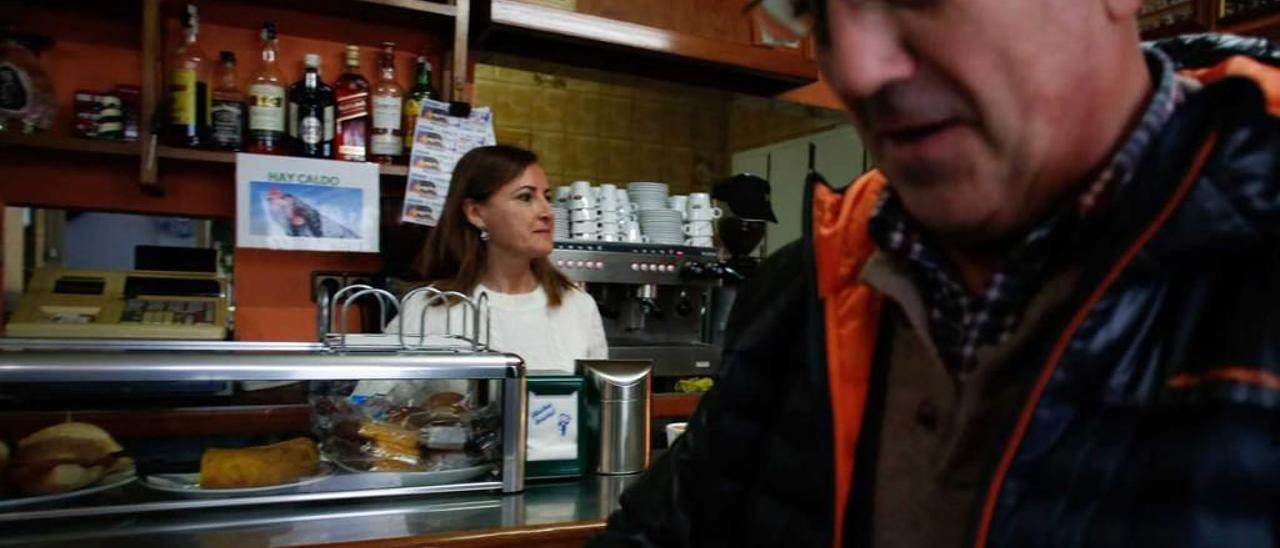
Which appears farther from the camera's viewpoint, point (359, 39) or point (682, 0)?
point (682, 0)

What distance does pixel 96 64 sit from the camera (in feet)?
7.44

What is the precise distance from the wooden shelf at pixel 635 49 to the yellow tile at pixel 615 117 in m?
1.80

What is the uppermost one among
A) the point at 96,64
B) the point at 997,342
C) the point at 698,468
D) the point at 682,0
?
the point at 682,0

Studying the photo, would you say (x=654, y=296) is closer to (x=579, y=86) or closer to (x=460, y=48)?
(x=460, y=48)

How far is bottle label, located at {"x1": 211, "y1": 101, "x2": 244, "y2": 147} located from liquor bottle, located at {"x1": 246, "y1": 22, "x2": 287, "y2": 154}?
38 millimetres

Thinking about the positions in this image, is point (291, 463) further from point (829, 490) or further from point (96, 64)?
point (96, 64)

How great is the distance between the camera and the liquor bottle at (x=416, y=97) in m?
2.47

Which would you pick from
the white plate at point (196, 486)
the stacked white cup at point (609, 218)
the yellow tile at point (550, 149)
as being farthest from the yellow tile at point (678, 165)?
the white plate at point (196, 486)

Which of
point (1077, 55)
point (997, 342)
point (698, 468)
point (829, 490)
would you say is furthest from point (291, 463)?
point (1077, 55)

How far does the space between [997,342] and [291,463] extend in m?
1.19

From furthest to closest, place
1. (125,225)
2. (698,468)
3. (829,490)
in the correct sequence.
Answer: (125,225)
(698,468)
(829,490)

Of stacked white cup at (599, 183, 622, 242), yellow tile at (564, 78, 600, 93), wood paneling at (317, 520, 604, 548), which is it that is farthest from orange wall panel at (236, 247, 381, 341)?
yellow tile at (564, 78, 600, 93)

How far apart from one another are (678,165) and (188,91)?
329cm

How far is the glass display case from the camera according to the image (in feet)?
3.93
